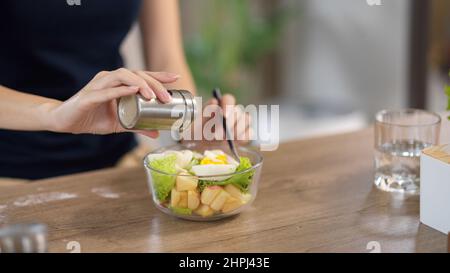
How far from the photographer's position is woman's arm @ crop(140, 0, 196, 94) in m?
1.84

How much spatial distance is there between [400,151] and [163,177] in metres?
0.49

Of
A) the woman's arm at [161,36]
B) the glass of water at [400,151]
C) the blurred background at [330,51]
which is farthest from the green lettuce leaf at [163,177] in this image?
the blurred background at [330,51]

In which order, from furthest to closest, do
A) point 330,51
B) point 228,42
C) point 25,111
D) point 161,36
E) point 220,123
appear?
1. point 330,51
2. point 228,42
3. point 161,36
4. point 220,123
5. point 25,111

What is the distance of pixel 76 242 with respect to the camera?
1.12 meters

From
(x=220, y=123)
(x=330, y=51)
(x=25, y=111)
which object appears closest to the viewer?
(x=25, y=111)

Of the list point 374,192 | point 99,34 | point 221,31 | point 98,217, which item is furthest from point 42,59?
point 221,31

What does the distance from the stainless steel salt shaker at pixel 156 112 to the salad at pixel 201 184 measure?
7cm

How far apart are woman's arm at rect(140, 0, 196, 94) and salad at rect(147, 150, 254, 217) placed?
0.67m

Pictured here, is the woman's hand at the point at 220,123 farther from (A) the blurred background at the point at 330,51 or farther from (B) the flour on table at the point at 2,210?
(A) the blurred background at the point at 330,51

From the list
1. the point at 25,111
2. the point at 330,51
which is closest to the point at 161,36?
the point at 25,111

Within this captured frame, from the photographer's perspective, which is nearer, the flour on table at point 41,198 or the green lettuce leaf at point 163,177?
the green lettuce leaf at point 163,177

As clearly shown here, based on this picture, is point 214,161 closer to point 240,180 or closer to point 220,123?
point 240,180

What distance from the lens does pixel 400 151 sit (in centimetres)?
134

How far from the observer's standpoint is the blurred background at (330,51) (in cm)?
334
